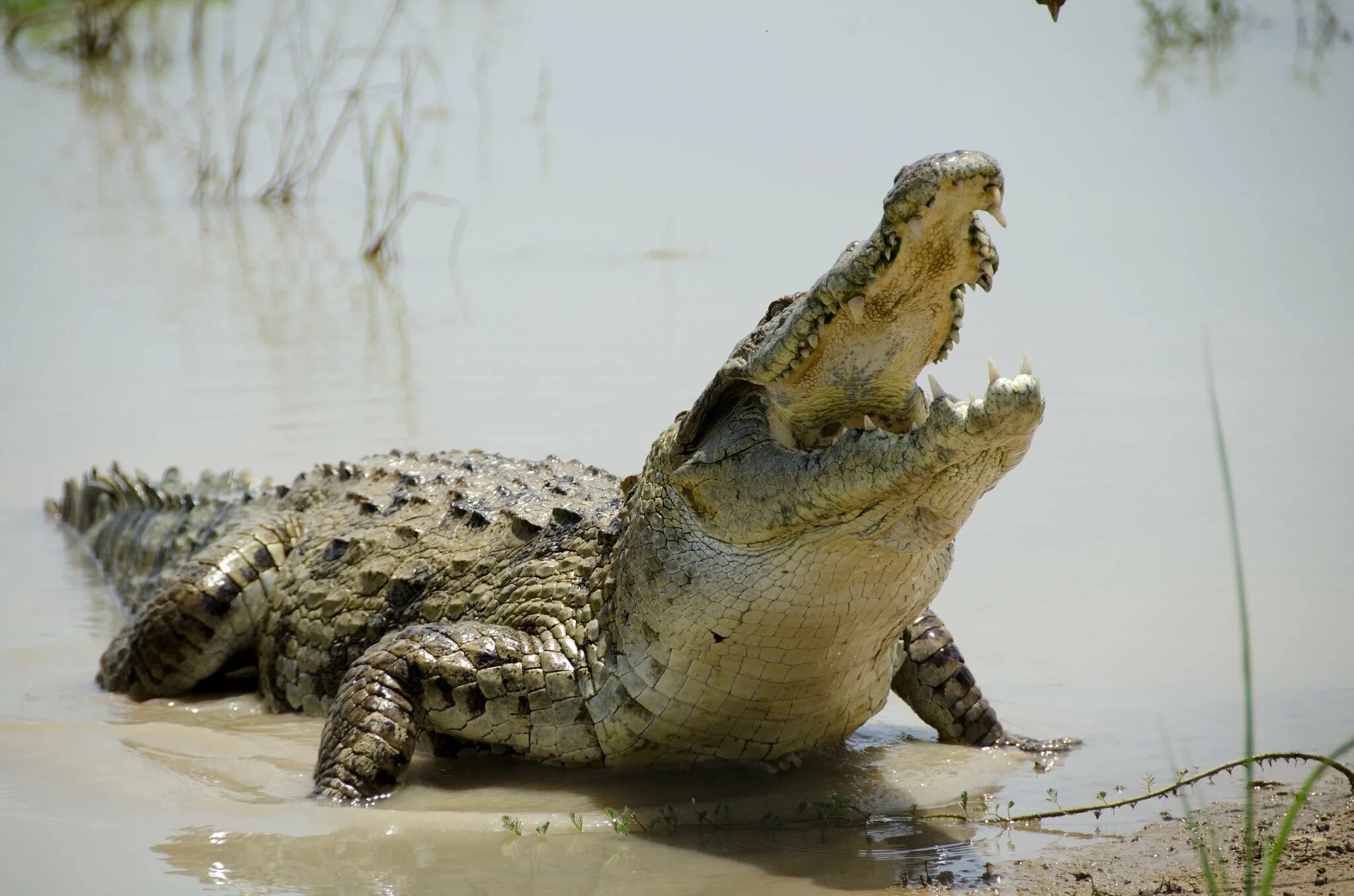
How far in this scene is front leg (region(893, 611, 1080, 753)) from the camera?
16.5 ft

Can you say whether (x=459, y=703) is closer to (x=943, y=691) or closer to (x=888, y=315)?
(x=943, y=691)

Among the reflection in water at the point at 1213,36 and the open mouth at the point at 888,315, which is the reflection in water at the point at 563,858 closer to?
the open mouth at the point at 888,315

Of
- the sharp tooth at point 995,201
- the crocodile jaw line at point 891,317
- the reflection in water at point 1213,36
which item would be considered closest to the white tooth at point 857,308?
the crocodile jaw line at point 891,317

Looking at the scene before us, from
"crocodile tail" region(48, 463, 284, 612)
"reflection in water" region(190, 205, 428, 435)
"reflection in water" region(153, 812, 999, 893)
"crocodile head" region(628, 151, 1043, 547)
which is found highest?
"reflection in water" region(190, 205, 428, 435)

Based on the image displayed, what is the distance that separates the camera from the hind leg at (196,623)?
5.99 meters

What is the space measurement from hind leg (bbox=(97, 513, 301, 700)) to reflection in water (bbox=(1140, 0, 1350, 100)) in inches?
620

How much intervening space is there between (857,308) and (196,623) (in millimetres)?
3422

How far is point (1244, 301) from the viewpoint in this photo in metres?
10.6

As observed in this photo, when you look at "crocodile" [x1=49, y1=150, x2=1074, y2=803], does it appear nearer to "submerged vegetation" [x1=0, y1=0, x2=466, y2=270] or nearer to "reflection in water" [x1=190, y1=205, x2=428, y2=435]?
"reflection in water" [x1=190, y1=205, x2=428, y2=435]

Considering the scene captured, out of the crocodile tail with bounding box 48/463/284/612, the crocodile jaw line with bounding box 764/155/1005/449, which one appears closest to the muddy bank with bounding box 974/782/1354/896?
the crocodile jaw line with bounding box 764/155/1005/449

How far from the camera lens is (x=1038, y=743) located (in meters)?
4.94

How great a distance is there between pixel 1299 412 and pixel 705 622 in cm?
524

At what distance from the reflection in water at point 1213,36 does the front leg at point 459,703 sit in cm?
1643

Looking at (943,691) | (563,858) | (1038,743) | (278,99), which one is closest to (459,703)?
(563,858)
